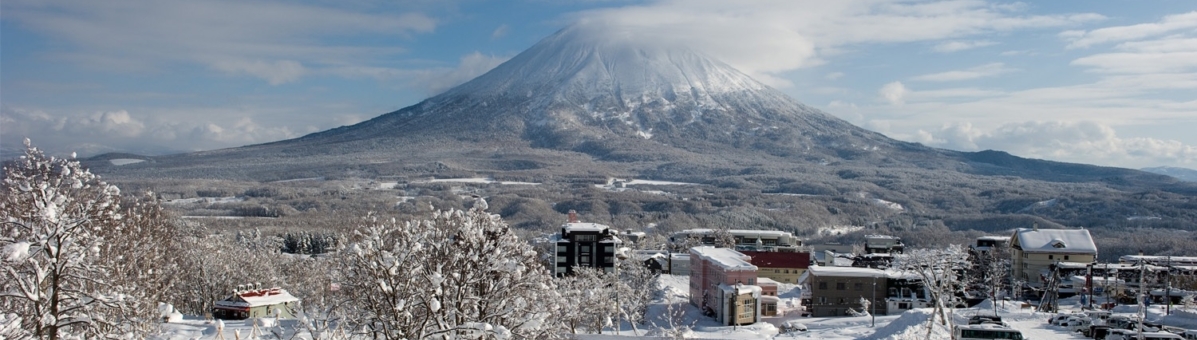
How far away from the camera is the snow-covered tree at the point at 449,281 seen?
28.5 ft

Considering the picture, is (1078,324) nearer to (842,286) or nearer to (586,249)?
(842,286)

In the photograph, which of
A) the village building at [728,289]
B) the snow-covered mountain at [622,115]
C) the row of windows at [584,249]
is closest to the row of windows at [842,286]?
the village building at [728,289]

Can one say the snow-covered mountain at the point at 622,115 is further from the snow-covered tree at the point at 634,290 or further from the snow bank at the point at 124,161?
the snow-covered tree at the point at 634,290

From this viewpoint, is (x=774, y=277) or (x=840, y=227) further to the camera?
Result: (x=840, y=227)

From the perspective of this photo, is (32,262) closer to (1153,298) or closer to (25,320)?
(25,320)

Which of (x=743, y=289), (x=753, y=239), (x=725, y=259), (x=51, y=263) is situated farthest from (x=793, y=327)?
(x=753, y=239)

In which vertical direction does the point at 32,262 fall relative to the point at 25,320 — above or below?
above

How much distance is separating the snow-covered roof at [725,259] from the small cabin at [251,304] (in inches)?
585

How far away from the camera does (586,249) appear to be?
41.8m

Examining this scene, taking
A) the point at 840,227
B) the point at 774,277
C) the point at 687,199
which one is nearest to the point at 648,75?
the point at 687,199

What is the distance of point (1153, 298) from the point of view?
35.6 metres

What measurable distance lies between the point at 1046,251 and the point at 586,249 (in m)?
21.7

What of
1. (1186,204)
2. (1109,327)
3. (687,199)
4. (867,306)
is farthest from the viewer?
(687,199)

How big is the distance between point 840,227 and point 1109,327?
7106 centimetres
